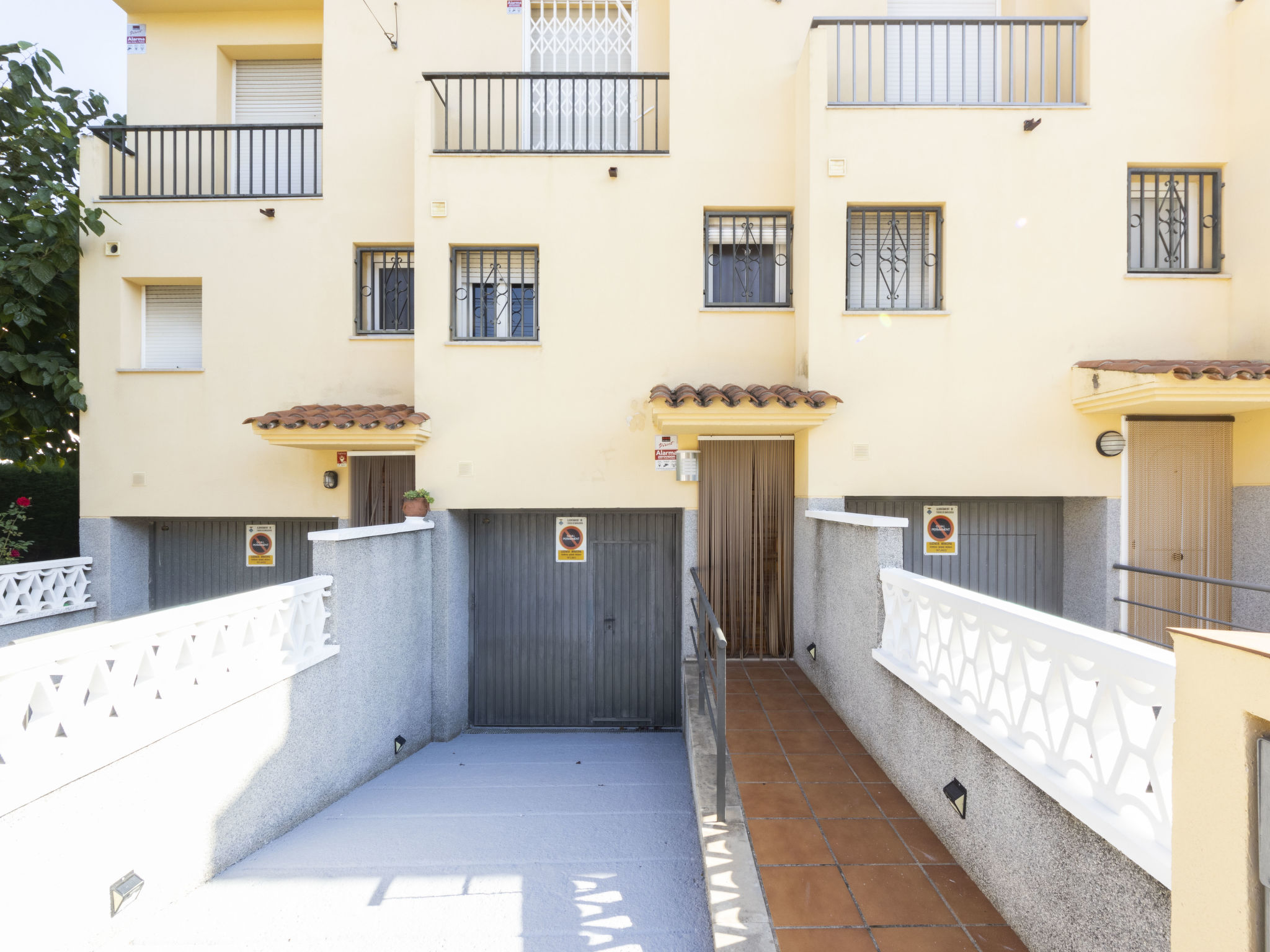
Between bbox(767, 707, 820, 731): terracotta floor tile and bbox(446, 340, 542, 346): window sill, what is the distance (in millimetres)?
4706

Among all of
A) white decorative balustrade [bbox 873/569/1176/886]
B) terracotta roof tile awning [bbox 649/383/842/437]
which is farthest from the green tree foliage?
white decorative balustrade [bbox 873/569/1176/886]

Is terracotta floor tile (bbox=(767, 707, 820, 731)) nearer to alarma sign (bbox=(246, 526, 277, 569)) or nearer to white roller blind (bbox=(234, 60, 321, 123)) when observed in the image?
alarma sign (bbox=(246, 526, 277, 569))

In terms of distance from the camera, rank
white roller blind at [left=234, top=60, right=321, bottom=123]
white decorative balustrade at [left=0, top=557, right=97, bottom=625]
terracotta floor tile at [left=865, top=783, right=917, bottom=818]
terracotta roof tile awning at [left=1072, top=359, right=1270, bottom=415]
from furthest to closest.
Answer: white roller blind at [left=234, top=60, right=321, bottom=123] < white decorative balustrade at [left=0, top=557, right=97, bottom=625] < terracotta roof tile awning at [left=1072, top=359, right=1270, bottom=415] < terracotta floor tile at [left=865, top=783, right=917, bottom=818]

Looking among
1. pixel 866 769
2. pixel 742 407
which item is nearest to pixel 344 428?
pixel 742 407

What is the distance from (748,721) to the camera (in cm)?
529

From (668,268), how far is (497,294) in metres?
2.09

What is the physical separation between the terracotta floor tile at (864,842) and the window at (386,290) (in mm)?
7249

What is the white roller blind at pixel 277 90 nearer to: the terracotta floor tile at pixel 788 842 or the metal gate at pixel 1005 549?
the metal gate at pixel 1005 549

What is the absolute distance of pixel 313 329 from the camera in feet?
25.7

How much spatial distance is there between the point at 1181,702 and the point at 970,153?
21.8 ft

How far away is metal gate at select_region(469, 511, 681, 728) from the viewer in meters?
7.77

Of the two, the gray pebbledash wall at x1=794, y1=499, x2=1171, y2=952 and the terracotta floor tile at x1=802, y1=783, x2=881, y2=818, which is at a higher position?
the gray pebbledash wall at x1=794, y1=499, x2=1171, y2=952

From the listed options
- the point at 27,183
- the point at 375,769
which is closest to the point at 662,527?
the point at 375,769

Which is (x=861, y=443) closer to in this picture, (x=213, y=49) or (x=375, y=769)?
(x=375, y=769)
